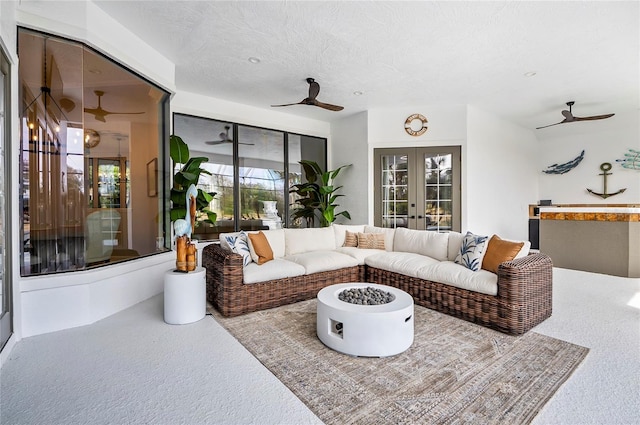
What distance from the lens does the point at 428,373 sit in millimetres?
2068

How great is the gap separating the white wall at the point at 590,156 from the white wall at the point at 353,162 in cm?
469

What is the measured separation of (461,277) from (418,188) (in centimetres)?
325

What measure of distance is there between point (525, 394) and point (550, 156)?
26.3 feet

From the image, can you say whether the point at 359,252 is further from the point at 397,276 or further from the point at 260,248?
the point at 260,248

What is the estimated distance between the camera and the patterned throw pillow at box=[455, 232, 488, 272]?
10.4ft

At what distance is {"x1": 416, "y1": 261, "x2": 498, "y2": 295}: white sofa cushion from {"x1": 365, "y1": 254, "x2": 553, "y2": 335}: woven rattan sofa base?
0.15 ft

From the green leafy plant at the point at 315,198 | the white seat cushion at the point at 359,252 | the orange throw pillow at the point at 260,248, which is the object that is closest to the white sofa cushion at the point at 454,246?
the white seat cushion at the point at 359,252

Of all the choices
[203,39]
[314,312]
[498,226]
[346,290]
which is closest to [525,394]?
[346,290]

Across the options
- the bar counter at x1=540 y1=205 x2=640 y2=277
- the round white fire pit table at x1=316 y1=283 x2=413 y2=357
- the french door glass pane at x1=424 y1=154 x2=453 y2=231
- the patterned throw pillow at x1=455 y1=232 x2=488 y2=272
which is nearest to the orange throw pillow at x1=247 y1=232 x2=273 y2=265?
the round white fire pit table at x1=316 y1=283 x2=413 y2=357

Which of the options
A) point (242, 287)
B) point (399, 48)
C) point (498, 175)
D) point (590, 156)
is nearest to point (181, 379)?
point (242, 287)

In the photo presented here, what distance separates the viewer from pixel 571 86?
483 cm

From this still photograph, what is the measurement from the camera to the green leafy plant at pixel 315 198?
242 inches

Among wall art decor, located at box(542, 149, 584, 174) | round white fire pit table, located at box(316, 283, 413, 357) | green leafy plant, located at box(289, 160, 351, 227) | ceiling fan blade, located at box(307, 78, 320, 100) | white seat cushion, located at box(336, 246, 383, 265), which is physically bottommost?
round white fire pit table, located at box(316, 283, 413, 357)

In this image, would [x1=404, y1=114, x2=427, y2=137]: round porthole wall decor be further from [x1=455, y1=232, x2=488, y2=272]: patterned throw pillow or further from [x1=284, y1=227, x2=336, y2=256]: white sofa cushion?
[x1=455, y1=232, x2=488, y2=272]: patterned throw pillow
